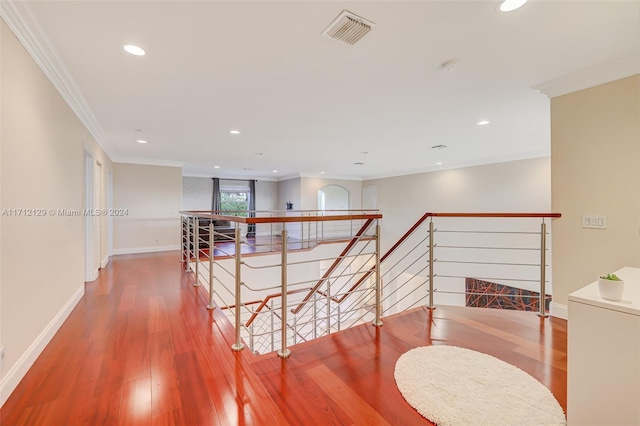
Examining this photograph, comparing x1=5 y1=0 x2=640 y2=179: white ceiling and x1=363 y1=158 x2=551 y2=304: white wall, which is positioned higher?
x1=5 y1=0 x2=640 y2=179: white ceiling

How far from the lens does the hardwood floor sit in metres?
1.46

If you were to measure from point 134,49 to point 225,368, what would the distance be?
241 cm

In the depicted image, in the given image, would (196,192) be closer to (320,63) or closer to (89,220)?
(89,220)

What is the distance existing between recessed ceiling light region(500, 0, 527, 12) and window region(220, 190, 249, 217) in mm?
9184

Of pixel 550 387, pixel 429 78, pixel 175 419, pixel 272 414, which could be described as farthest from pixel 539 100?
pixel 175 419

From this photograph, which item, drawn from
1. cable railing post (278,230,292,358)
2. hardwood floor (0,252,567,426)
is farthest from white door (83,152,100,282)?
cable railing post (278,230,292,358)

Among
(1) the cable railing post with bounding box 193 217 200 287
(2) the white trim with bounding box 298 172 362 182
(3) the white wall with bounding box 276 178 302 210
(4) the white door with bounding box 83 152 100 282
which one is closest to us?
(1) the cable railing post with bounding box 193 217 200 287

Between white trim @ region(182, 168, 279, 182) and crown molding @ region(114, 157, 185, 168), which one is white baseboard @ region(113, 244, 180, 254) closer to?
crown molding @ region(114, 157, 185, 168)

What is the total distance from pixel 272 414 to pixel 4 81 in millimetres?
2455

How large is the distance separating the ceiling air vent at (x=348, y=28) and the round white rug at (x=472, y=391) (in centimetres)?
229

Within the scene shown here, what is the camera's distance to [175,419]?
4.61ft

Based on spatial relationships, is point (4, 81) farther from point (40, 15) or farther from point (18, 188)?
point (18, 188)

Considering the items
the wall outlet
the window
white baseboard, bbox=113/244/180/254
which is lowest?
white baseboard, bbox=113/244/180/254

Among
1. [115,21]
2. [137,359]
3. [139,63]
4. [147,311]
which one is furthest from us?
[147,311]
